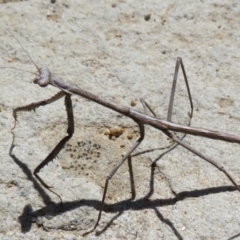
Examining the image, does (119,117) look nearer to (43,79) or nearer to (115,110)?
(115,110)

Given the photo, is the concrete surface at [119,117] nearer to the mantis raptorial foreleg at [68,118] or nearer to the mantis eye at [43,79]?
the mantis raptorial foreleg at [68,118]

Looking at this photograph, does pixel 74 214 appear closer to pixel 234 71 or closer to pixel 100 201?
pixel 100 201

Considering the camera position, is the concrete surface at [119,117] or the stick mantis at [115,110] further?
the concrete surface at [119,117]

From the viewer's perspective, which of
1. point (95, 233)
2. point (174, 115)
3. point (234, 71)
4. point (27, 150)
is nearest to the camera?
point (95, 233)

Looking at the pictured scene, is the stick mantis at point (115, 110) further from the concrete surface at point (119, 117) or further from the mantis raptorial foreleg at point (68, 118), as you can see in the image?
the concrete surface at point (119, 117)

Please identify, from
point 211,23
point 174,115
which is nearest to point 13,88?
point 174,115

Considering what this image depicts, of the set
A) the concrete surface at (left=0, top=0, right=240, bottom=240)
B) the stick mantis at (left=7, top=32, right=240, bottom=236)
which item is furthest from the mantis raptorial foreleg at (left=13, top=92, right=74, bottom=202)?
the concrete surface at (left=0, top=0, right=240, bottom=240)

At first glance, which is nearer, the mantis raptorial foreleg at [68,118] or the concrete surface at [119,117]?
the mantis raptorial foreleg at [68,118]

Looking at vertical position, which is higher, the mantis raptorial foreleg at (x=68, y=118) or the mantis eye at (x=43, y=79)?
the mantis eye at (x=43, y=79)

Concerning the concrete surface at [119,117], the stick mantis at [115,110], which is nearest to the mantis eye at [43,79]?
the stick mantis at [115,110]
